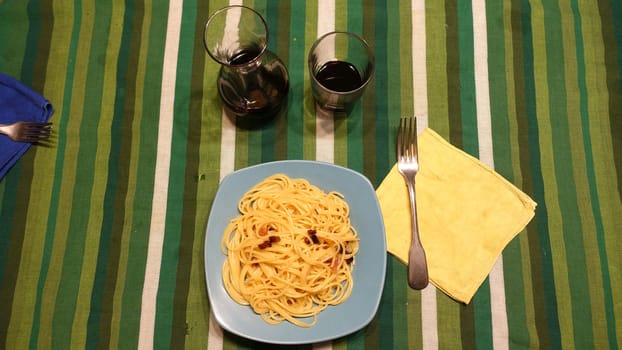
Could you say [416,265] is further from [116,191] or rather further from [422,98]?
[116,191]

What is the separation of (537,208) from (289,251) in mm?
601

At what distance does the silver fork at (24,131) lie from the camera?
1.20 m

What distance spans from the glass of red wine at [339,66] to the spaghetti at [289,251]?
0.22 meters

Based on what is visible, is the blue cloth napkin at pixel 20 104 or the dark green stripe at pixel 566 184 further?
the blue cloth napkin at pixel 20 104

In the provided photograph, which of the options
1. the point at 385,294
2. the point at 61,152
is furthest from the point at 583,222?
the point at 61,152

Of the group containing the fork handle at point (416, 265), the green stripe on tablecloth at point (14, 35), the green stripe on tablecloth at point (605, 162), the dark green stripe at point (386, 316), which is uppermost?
the green stripe on tablecloth at point (14, 35)

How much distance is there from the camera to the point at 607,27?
1277 millimetres

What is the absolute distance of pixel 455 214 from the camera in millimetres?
1161

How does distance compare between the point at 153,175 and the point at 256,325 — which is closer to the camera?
the point at 256,325

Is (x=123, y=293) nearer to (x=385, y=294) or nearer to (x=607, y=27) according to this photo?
(x=385, y=294)

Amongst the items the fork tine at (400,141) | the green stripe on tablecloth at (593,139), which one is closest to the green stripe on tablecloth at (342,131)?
the fork tine at (400,141)

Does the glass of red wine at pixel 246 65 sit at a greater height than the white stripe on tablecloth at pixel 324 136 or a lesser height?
greater

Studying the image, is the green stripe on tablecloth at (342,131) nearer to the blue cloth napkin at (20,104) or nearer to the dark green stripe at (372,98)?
the dark green stripe at (372,98)

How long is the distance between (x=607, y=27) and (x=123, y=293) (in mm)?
1385
